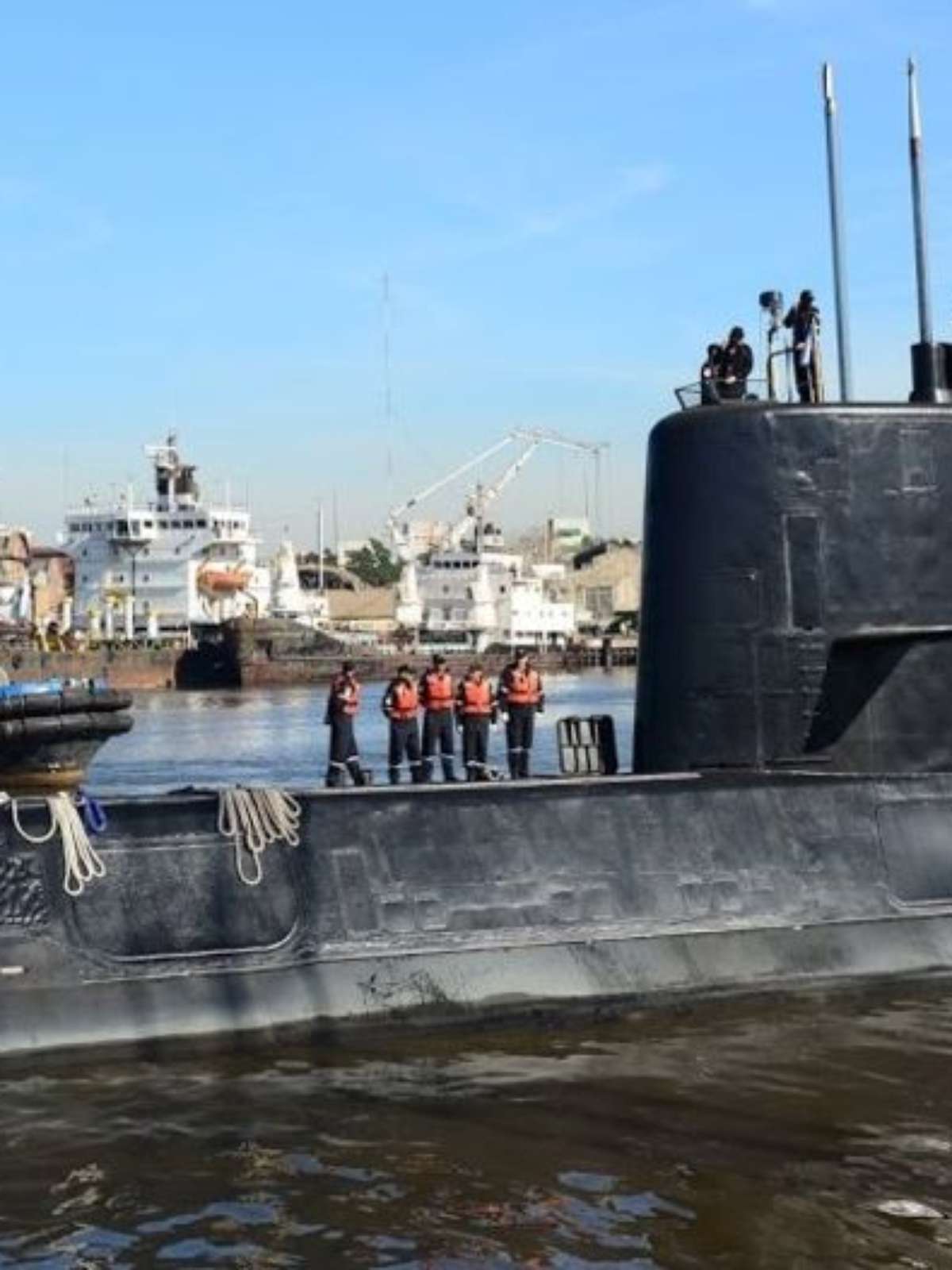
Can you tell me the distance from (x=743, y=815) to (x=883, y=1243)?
15.4 feet

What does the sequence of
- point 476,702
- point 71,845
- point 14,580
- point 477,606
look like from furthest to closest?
1. point 477,606
2. point 14,580
3. point 476,702
4. point 71,845

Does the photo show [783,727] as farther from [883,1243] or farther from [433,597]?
[433,597]

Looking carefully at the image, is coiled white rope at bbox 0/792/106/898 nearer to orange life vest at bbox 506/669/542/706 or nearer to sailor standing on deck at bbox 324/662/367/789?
sailor standing on deck at bbox 324/662/367/789

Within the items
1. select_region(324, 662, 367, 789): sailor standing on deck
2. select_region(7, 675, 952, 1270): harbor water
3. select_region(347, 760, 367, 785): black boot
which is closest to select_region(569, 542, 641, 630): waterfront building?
select_region(324, 662, 367, 789): sailor standing on deck

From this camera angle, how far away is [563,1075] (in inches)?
422

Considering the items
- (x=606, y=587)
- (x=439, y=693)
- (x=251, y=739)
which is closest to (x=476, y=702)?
(x=439, y=693)

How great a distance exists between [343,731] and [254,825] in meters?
5.19

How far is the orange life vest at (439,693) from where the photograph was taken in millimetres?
17656

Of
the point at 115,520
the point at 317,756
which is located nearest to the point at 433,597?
the point at 115,520

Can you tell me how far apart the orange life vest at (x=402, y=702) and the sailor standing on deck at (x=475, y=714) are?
1.49ft

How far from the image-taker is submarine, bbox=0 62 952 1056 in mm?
11008

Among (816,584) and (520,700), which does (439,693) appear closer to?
(520,700)

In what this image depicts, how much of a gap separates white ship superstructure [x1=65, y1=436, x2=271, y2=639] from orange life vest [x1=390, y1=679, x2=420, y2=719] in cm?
8472

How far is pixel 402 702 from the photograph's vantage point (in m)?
17.2
